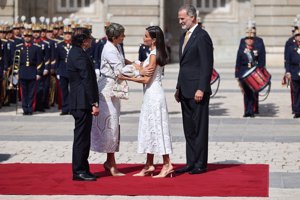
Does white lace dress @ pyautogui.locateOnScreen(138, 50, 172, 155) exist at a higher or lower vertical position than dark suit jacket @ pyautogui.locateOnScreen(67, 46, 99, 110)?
lower

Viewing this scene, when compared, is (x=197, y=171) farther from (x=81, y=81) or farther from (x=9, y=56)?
(x=9, y=56)

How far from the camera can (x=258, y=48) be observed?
2131 centimetres

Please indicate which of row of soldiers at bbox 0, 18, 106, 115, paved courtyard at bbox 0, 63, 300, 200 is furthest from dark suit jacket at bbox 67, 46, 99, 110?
row of soldiers at bbox 0, 18, 106, 115

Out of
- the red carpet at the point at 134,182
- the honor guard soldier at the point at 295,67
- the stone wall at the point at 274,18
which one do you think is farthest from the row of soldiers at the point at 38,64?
the stone wall at the point at 274,18

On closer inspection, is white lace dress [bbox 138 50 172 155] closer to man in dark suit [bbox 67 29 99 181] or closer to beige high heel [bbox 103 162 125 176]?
beige high heel [bbox 103 162 125 176]

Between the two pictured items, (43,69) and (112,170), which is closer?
(112,170)

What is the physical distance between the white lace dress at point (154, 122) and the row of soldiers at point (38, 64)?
757cm

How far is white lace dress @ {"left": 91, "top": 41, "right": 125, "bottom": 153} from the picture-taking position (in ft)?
45.1

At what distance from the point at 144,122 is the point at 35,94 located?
8.64m

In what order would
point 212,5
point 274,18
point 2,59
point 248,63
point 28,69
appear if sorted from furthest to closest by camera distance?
1. point 212,5
2. point 274,18
3. point 2,59
4. point 28,69
5. point 248,63

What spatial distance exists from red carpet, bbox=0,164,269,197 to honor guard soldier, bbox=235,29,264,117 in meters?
6.73

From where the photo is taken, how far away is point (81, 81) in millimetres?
13273

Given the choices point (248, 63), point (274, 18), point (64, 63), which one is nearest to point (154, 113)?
point (248, 63)

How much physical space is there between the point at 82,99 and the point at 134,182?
116cm
